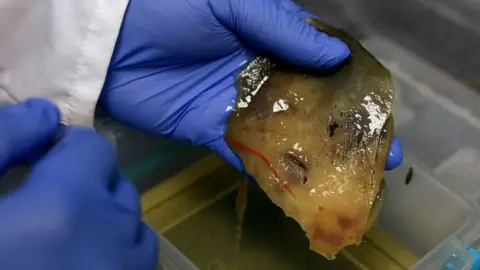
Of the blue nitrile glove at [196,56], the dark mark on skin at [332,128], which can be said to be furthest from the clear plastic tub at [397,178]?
the dark mark on skin at [332,128]

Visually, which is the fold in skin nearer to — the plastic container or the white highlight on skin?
the white highlight on skin

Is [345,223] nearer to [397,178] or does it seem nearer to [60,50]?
[397,178]

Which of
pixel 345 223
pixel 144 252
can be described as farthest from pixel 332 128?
pixel 144 252

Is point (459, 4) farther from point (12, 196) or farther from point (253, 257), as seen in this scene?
point (12, 196)

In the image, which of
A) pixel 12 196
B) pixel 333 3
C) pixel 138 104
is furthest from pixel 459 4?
pixel 12 196

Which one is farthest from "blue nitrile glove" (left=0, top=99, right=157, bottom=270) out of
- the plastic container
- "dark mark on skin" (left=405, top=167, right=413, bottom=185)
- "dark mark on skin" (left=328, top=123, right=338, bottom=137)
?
"dark mark on skin" (left=405, top=167, right=413, bottom=185)

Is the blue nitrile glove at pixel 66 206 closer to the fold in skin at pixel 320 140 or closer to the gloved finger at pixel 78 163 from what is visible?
the gloved finger at pixel 78 163
